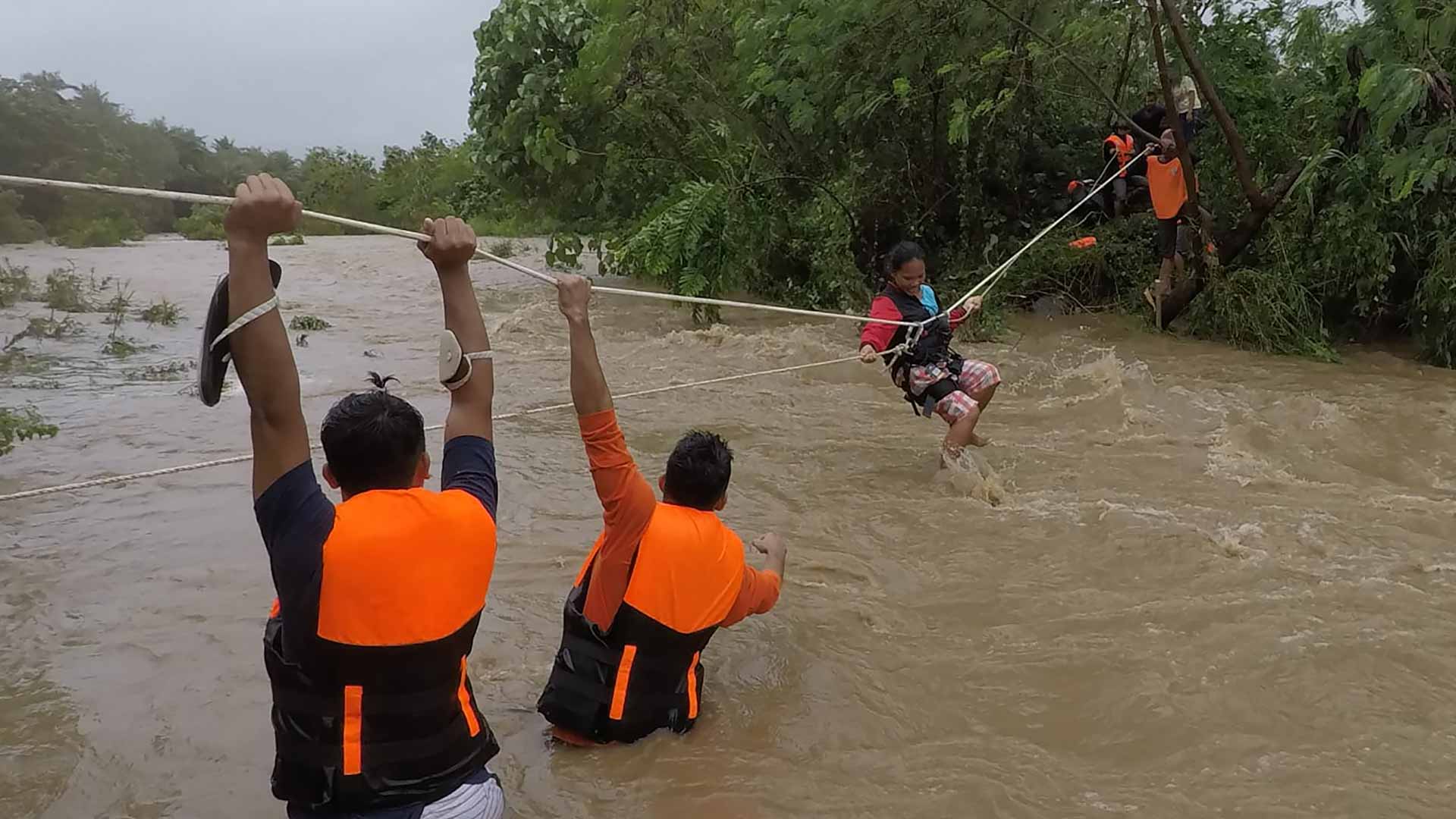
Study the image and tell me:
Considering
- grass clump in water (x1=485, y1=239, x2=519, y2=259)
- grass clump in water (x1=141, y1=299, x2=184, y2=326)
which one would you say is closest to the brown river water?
grass clump in water (x1=141, y1=299, x2=184, y2=326)

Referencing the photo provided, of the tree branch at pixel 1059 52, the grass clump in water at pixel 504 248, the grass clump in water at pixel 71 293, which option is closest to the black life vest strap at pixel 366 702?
the tree branch at pixel 1059 52

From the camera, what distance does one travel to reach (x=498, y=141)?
14.1 meters

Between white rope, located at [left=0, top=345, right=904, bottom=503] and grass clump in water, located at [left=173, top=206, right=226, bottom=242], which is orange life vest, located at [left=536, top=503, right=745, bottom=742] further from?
grass clump in water, located at [left=173, top=206, right=226, bottom=242]

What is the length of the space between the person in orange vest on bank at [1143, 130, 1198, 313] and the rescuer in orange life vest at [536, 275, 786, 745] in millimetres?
6721

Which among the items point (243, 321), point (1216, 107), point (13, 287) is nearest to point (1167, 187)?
point (1216, 107)

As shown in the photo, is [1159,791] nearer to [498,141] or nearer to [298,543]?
[298,543]

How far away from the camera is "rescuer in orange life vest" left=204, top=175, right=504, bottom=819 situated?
2004 mm

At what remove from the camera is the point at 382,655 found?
2162 mm

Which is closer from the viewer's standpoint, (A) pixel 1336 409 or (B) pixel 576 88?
(A) pixel 1336 409

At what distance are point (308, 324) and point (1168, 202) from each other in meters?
8.00

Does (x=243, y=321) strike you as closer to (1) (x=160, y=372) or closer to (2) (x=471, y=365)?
(2) (x=471, y=365)

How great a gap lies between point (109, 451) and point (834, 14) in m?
6.55

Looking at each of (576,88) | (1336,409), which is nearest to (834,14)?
(576,88)

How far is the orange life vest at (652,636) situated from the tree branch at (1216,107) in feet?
20.9
